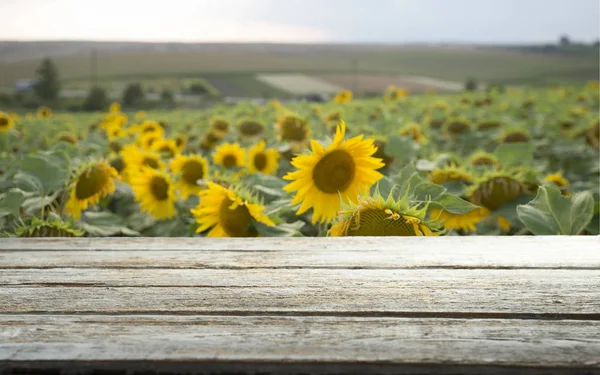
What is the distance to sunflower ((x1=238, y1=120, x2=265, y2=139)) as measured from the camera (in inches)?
153

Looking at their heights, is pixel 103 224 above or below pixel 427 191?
below

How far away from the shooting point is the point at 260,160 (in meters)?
2.88

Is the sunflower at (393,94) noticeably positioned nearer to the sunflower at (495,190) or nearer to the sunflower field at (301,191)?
the sunflower field at (301,191)

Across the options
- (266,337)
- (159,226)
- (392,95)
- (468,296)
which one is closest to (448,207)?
(468,296)

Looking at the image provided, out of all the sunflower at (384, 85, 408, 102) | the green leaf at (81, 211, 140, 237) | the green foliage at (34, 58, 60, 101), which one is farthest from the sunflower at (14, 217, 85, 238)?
the green foliage at (34, 58, 60, 101)

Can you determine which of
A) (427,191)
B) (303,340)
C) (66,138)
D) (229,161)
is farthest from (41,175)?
(66,138)

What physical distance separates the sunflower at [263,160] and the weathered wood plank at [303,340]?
188cm

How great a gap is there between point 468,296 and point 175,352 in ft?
1.63

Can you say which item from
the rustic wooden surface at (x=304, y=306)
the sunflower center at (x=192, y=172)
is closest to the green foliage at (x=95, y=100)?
the sunflower center at (x=192, y=172)

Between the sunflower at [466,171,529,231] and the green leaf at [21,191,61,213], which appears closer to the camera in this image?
the sunflower at [466,171,529,231]

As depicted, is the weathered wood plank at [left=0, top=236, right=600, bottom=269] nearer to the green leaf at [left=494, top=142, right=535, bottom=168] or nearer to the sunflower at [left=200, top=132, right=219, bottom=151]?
the green leaf at [left=494, top=142, right=535, bottom=168]

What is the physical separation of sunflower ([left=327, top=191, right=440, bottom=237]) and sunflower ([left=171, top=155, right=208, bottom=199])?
4.09 ft

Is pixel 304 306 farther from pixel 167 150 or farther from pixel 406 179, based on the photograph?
pixel 167 150

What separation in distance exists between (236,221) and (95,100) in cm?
2059
